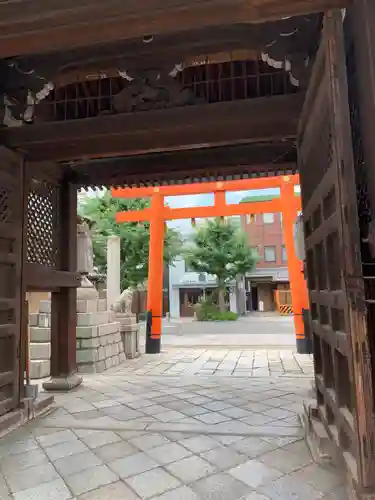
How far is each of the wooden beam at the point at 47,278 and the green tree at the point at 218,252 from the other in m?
16.5

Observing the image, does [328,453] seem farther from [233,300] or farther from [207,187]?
[233,300]

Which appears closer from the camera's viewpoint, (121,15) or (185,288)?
(121,15)

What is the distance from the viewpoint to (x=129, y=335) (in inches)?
314

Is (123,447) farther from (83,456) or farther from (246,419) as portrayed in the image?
(246,419)

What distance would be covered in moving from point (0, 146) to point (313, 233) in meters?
2.70

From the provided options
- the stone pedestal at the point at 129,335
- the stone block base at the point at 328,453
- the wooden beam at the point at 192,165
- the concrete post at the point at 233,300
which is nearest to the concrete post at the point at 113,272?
the stone pedestal at the point at 129,335

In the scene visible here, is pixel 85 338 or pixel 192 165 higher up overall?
pixel 192 165

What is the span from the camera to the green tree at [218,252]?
69.7 feet

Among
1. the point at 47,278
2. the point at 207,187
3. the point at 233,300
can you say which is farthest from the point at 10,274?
the point at 233,300

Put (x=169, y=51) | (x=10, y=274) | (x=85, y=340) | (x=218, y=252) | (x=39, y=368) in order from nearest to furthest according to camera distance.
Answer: (x=169, y=51) < (x=10, y=274) < (x=39, y=368) < (x=85, y=340) < (x=218, y=252)

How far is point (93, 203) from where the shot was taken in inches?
696

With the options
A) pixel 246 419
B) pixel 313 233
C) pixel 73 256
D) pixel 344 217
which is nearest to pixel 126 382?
pixel 73 256

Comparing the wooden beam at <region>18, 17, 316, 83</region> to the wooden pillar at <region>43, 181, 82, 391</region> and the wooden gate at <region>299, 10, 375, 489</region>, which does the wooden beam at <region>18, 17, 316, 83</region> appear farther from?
the wooden pillar at <region>43, 181, 82, 391</region>

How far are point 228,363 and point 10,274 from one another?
4377mm
